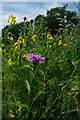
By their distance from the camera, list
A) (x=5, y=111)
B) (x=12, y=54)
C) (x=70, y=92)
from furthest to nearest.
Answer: (x=12, y=54)
(x=70, y=92)
(x=5, y=111)

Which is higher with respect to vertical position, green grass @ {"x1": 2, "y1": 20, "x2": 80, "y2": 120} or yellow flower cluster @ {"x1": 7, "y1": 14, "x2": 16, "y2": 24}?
yellow flower cluster @ {"x1": 7, "y1": 14, "x2": 16, "y2": 24}

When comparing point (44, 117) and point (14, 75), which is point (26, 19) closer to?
point (14, 75)

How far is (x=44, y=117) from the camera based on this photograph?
2.45 metres

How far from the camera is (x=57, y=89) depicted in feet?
8.12

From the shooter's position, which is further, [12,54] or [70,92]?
[12,54]

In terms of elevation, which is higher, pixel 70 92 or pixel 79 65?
pixel 79 65

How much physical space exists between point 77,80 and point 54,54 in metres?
0.60

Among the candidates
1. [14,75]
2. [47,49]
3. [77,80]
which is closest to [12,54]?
[47,49]

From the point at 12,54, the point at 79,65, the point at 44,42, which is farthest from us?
the point at 44,42

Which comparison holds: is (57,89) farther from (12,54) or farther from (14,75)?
(12,54)

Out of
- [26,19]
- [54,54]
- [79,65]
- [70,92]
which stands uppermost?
[26,19]

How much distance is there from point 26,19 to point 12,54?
63cm

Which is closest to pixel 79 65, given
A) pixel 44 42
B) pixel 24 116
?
pixel 24 116

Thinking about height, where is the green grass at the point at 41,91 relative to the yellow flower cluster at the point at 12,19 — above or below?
below
